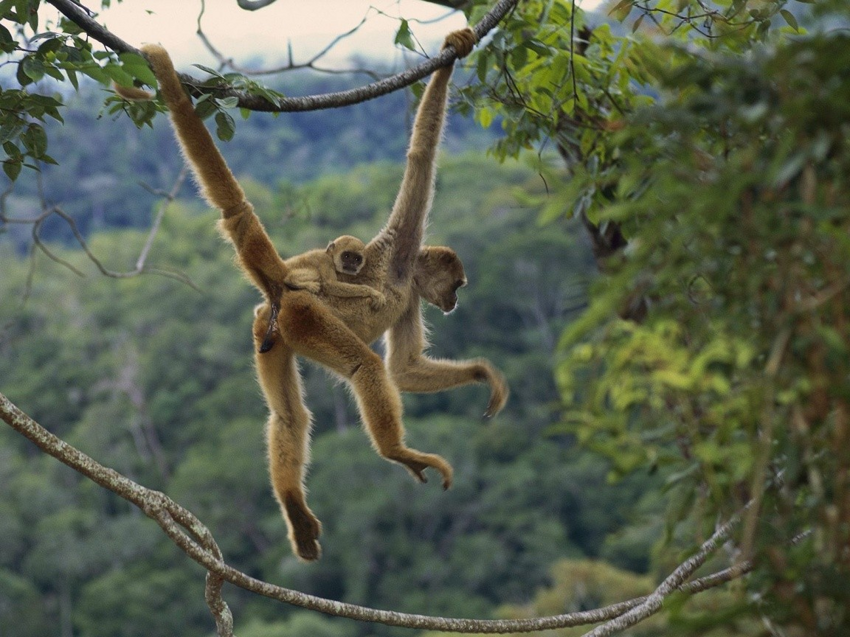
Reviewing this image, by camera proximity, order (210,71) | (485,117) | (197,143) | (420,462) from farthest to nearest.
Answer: (485,117)
(420,462)
(197,143)
(210,71)

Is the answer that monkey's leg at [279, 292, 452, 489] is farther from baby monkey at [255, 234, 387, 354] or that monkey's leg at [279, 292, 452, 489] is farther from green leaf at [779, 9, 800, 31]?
green leaf at [779, 9, 800, 31]

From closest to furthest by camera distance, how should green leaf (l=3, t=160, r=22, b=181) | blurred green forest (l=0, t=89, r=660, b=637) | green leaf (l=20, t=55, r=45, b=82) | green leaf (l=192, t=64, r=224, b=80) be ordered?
green leaf (l=20, t=55, r=45, b=82) < green leaf (l=192, t=64, r=224, b=80) < green leaf (l=3, t=160, r=22, b=181) < blurred green forest (l=0, t=89, r=660, b=637)

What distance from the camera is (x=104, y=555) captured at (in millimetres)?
52094

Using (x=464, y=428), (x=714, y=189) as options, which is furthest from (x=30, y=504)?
(x=714, y=189)

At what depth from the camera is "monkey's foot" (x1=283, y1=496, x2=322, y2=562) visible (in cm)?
515

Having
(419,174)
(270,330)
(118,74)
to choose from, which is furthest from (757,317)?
(419,174)

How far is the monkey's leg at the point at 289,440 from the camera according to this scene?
518cm

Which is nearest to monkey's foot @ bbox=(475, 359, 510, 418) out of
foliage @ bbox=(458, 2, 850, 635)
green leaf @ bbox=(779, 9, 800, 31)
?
green leaf @ bbox=(779, 9, 800, 31)

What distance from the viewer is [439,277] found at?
20.7 feet

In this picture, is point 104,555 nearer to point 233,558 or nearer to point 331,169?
point 233,558

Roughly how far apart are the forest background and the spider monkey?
35cm

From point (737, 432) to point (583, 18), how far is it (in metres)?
3.36

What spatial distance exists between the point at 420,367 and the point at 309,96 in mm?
2232

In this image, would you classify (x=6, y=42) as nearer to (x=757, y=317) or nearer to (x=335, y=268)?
(x=335, y=268)
